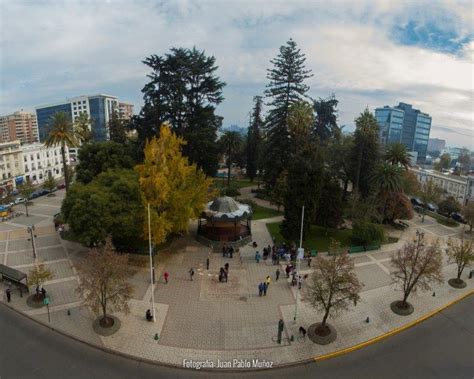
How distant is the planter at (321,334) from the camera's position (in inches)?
760

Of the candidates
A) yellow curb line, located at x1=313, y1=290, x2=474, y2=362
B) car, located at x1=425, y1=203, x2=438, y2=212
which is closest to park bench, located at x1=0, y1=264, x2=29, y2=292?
yellow curb line, located at x1=313, y1=290, x2=474, y2=362

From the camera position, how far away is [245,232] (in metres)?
37.0

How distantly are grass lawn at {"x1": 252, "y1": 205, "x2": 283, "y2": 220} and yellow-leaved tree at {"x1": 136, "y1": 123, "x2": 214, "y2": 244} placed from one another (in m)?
14.3

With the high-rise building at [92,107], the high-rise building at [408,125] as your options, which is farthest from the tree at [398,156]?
the high-rise building at [408,125]

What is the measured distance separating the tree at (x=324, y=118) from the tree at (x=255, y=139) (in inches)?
481

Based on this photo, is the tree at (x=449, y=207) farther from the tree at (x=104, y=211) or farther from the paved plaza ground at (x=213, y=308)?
the tree at (x=104, y=211)

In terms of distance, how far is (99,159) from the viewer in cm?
3912

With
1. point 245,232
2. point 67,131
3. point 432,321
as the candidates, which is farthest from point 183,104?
point 432,321

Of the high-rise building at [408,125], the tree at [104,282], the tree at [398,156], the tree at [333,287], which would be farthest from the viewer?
the high-rise building at [408,125]

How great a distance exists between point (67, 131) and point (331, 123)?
170 feet

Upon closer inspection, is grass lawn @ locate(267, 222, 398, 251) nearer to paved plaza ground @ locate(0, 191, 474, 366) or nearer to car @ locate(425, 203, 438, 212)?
paved plaza ground @ locate(0, 191, 474, 366)

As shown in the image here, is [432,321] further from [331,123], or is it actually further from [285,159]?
[331,123]

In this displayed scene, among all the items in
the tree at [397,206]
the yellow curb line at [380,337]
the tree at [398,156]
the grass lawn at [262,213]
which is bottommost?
the yellow curb line at [380,337]

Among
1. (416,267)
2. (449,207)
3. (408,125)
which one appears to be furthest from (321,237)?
(408,125)
